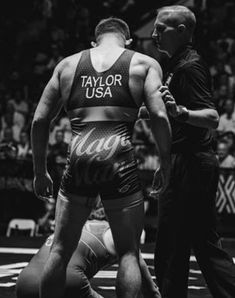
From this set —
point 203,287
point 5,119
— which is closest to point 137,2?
point 5,119

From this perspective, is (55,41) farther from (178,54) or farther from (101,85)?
(101,85)

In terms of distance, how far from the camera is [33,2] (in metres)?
14.8

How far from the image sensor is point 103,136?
3740mm

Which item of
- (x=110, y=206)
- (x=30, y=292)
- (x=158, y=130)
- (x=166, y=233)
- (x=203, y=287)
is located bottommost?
(x=203, y=287)

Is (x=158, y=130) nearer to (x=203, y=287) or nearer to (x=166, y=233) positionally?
(x=166, y=233)

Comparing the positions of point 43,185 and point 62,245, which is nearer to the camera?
point 62,245

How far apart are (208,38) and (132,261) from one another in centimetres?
1021

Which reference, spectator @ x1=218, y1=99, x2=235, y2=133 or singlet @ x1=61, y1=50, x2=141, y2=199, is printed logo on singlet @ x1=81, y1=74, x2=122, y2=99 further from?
spectator @ x1=218, y1=99, x2=235, y2=133

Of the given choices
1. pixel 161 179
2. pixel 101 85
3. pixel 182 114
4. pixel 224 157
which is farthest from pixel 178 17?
pixel 224 157

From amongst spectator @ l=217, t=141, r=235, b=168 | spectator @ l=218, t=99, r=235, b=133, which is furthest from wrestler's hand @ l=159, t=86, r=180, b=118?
spectator @ l=218, t=99, r=235, b=133

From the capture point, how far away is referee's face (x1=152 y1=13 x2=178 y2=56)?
423 centimetres

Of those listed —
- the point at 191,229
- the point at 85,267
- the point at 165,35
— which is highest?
the point at 165,35

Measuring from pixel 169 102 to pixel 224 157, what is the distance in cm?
614

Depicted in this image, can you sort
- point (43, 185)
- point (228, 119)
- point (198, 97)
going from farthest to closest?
1. point (228, 119)
2. point (198, 97)
3. point (43, 185)
